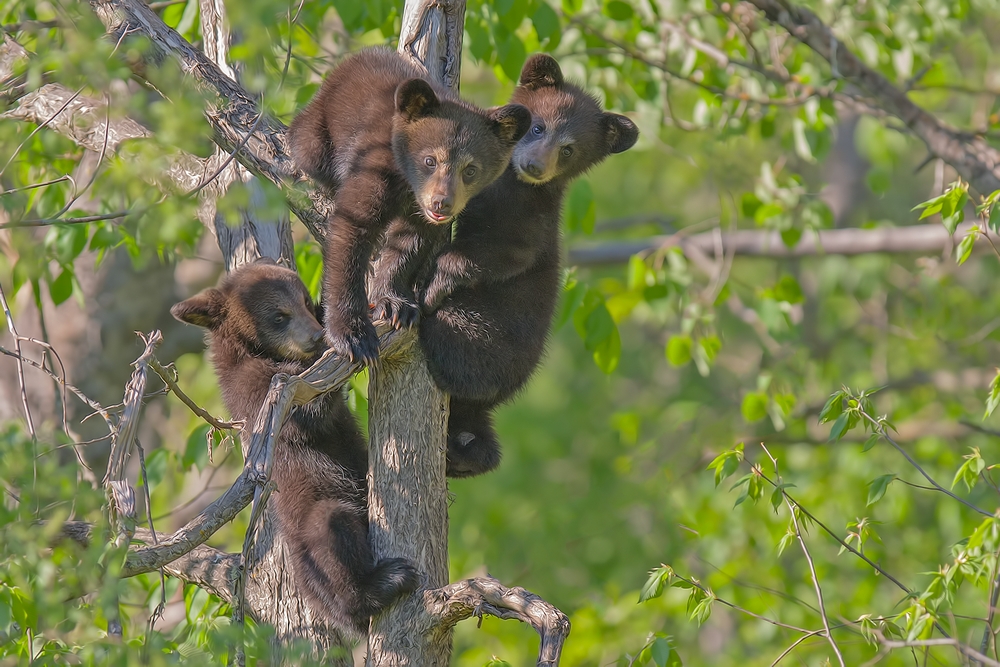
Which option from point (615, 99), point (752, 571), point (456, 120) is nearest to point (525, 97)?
point (456, 120)

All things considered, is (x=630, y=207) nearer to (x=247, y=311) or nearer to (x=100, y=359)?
(x=100, y=359)

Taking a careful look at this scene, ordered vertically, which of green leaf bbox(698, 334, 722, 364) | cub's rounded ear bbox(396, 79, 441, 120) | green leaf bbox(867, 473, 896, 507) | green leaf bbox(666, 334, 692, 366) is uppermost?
cub's rounded ear bbox(396, 79, 441, 120)

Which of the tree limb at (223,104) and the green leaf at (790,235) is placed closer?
the tree limb at (223,104)

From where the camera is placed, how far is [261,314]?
14.1 ft

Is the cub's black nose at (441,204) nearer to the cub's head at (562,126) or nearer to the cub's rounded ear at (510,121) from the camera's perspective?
the cub's rounded ear at (510,121)

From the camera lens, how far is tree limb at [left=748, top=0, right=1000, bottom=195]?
18.0ft

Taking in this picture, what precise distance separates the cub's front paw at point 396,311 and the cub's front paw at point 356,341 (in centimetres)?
15

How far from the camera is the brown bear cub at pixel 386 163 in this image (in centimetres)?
378

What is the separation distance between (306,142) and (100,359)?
4.62 m

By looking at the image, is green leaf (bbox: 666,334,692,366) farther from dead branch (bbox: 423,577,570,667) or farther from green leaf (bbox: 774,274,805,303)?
dead branch (bbox: 423,577,570,667)

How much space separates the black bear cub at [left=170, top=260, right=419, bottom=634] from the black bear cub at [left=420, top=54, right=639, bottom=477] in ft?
1.80

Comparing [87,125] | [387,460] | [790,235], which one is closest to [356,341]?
[387,460]

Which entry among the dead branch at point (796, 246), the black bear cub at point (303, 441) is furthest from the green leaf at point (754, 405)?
the black bear cub at point (303, 441)

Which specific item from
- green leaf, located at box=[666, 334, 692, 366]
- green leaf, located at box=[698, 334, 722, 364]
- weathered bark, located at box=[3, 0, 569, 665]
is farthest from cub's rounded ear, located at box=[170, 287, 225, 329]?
green leaf, located at box=[666, 334, 692, 366]
